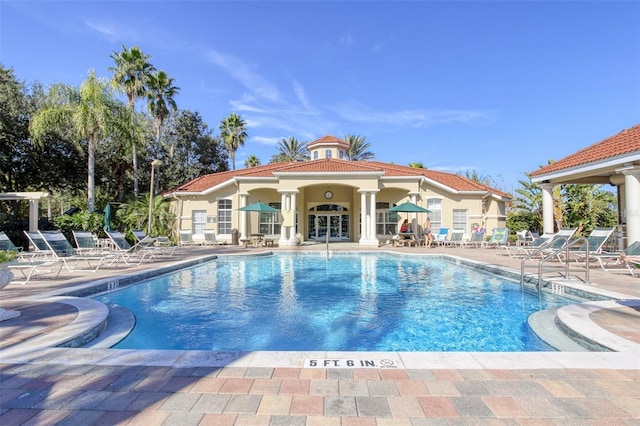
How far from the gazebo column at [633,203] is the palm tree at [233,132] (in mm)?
32526

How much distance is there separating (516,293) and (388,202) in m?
15.6

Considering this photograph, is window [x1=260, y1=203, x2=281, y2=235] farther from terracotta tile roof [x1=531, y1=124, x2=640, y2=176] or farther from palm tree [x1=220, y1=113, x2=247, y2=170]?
palm tree [x1=220, y1=113, x2=247, y2=170]

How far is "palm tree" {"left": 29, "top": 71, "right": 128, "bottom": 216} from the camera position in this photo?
18547mm

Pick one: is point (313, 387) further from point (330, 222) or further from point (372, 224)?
point (330, 222)

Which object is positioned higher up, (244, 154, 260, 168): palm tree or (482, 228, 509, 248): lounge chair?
(244, 154, 260, 168): palm tree

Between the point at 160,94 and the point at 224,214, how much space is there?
1100 centimetres

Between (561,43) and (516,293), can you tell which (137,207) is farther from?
(561,43)

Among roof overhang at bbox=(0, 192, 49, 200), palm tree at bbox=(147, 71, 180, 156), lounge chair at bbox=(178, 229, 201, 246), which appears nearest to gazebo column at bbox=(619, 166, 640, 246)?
lounge chair at bbox=(178, 229, 201, 246)

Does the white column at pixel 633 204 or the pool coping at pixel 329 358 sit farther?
the white column at pixel 633 204

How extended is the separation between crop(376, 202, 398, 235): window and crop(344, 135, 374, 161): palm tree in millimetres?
21949

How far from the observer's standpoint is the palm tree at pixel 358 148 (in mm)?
44625

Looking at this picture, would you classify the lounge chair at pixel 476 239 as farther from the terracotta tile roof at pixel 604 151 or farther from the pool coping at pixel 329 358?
the pool coping at pixel 329 358

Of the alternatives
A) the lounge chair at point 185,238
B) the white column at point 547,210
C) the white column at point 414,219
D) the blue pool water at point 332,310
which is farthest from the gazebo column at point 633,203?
the lounge chair at point 185,238

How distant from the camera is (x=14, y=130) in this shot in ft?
68.9
